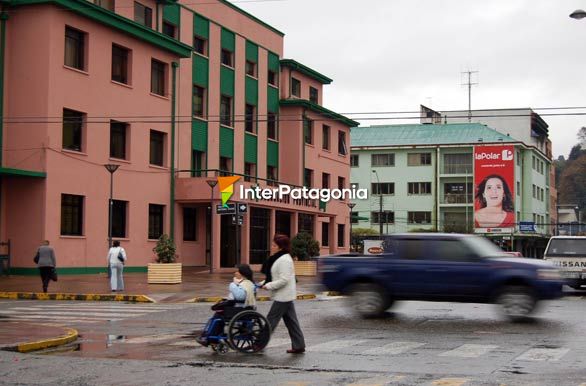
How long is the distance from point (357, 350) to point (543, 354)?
2.73 m

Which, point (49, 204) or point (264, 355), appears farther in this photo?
point (49, 204)

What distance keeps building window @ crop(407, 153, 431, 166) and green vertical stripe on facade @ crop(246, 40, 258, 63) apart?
148ft

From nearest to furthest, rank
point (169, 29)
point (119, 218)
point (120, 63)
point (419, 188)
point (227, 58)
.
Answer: point (119, 218) < point (120, 63) < point (169, 29) < point (227, 58) < point (419, 188)

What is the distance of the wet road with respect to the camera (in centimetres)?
1037

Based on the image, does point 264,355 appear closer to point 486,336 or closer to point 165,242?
point 486,336

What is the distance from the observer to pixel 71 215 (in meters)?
34.8

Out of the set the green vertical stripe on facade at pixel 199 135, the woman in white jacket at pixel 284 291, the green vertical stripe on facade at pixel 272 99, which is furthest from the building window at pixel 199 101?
the woman in white jacket at pixel 284 291

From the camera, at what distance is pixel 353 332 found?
15602mm

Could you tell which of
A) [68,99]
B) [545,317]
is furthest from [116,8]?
[545,317]

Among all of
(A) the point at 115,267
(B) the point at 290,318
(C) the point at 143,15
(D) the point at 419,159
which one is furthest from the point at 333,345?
(D) the point at 419,159

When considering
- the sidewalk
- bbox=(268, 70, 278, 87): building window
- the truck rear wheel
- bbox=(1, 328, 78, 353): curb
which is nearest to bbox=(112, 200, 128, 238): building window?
the sidewalk

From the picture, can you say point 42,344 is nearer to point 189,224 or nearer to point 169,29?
point 189,224

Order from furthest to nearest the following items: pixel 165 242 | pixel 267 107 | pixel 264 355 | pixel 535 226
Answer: pixel 535 226
pixel 267 107
pixel 165 242
pixel 264 355

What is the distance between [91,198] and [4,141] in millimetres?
4188
